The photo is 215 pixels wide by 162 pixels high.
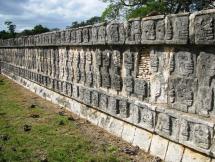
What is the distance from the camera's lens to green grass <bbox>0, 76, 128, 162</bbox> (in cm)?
519

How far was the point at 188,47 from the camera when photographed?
4441mm

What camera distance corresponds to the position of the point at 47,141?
6059 millimetres

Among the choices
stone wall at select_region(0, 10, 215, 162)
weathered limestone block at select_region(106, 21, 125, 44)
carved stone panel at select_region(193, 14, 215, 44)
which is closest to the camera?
carved stone panel at select_region(193, 14, 215, 44)

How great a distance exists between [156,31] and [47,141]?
2474 millimetres

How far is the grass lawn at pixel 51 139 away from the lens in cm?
522

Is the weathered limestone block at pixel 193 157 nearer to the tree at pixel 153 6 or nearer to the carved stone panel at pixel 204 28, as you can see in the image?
the carved stone panel at pixel 204 28

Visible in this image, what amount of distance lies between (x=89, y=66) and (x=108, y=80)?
1.07m

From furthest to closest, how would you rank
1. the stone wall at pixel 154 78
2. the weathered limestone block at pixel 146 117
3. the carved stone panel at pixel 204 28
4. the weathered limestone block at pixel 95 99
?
1. the weathered limestone block at pixel 95 99
2. the weathered limestone block at pixel 146 117
3. the stone wall at pixel 154 78
4. the carved stone panel at pixel 204 28

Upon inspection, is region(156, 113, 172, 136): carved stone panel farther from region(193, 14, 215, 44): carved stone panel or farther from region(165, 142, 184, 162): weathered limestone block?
region(193, 14, 215, 44): carved stone panel

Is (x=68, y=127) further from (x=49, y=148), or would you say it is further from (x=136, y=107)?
(x=136, y=107)

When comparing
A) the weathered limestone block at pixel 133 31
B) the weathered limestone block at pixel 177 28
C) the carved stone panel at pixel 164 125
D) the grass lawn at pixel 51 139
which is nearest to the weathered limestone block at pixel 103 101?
the grass lawn at pixel 51 139

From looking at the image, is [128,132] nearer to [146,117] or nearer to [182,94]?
[146,117]

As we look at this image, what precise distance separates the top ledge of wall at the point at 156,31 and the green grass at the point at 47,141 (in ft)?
5.11

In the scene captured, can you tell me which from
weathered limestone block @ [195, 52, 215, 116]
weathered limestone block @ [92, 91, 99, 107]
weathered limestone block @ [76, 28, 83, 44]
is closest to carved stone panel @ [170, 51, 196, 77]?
weathered limestone block @ [195, 52, 215, 116]
